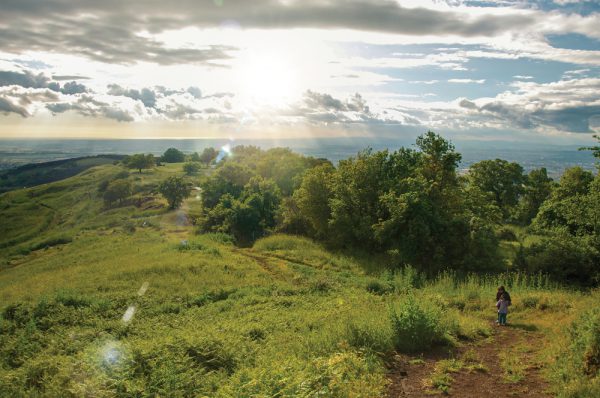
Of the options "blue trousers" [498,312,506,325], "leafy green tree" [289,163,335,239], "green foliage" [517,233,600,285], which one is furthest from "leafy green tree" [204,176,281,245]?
"blue trousers" [498,312,506,325]

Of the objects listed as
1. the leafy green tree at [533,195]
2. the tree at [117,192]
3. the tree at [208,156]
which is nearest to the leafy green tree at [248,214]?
the leafy green tree at [533,195]

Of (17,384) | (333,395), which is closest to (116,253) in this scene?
(17,384)

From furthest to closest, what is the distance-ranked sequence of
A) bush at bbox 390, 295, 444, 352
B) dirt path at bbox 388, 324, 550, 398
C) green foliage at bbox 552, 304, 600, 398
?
bush at bbox 390, 295, 444, 352
dirt path at bbox 388, 324, 550, 398
green foliage at bbox 552, 304, 600, 398

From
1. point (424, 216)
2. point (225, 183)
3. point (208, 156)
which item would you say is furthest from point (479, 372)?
point (208, 156)

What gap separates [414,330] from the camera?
12555mm

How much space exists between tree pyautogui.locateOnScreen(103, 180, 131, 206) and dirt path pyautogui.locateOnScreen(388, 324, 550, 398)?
107 meters

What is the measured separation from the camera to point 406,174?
39.4m

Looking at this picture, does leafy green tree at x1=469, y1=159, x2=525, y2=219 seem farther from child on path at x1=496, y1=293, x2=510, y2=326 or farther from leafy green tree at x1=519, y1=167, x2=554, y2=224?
child on path at x1=496, y1=293, x2=510, y2=326

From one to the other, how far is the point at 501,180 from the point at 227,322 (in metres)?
56.7

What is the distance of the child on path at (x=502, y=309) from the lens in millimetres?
15609

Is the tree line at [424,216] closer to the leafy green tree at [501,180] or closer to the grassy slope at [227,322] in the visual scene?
the leafy green tree at [501,180]

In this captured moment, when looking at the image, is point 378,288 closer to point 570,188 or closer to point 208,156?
point 570,188

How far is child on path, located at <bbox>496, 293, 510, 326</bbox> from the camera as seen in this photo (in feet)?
51.2

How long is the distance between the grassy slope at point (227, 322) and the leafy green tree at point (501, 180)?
35910 millimetres
